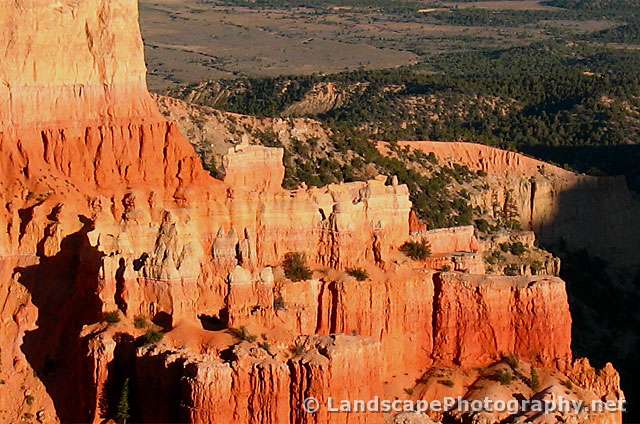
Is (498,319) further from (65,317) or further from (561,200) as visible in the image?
(561,200)

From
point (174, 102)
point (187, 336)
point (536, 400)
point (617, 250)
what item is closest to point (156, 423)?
point (187, 336)

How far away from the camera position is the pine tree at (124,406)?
4916cm

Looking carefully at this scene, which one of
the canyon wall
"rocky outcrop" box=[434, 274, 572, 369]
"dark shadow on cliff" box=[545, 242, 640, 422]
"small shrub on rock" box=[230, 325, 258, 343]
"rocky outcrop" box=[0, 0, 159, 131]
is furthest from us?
the canyon wall

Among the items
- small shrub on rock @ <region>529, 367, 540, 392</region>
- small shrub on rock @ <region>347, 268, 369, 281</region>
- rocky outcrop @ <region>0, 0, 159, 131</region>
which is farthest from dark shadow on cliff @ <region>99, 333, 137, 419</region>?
small shrub on rock @ <region>529, 367, 540, 392</region>

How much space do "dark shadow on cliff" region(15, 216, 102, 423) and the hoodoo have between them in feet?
0.23

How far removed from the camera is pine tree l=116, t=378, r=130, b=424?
Answer: 161 feet

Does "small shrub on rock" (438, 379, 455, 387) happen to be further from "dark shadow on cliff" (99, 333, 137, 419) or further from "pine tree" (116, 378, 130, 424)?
"pine tree" (116, 378, 130, 424)

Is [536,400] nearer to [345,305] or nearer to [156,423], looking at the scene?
[345,305]

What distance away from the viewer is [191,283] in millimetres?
51188

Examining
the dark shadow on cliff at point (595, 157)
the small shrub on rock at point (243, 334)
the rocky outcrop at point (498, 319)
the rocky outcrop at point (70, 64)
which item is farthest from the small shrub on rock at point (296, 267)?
the dark shadow on cliff at point (595, 157)

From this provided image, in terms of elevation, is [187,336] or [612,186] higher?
[187,336]

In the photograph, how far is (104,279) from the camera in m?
51.4

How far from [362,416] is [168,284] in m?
7.22

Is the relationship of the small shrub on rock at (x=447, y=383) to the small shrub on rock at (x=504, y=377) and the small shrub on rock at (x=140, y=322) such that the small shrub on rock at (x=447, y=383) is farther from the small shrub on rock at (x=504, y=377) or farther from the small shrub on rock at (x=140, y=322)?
the small shrub on rock at (x=140, y=322)
